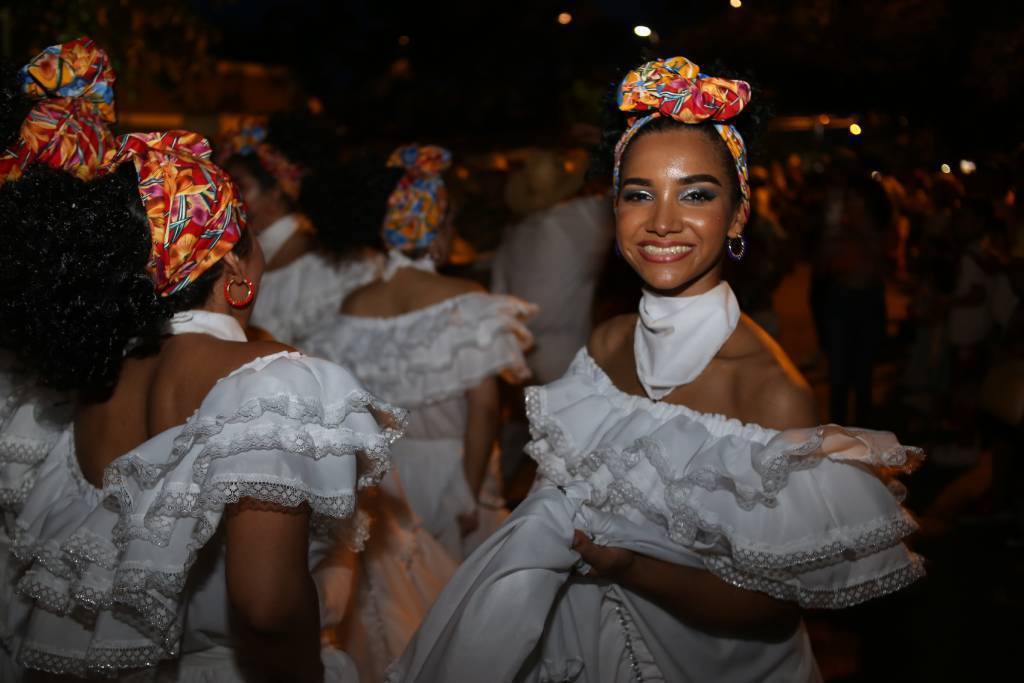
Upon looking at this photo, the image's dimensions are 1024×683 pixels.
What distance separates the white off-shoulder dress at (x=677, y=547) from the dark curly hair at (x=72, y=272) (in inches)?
39.9

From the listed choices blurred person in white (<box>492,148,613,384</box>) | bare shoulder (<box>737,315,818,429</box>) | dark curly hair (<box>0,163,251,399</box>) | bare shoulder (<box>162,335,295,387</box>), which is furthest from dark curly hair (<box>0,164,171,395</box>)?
blurred person in white (<box>492,148,613,384</box>)

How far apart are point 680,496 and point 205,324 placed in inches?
49.1

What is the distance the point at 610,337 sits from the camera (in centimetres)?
296

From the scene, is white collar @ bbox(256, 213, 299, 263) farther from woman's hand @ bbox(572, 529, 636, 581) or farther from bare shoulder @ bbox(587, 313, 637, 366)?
woman's hand @ bbox(572, 529, 636, 581)

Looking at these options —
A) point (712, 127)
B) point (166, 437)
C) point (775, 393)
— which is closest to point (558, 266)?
point (712, 127)

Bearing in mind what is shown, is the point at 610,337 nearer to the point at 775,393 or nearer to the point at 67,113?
the point at 775,393

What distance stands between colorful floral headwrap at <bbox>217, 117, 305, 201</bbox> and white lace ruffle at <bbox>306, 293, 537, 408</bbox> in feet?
4.81

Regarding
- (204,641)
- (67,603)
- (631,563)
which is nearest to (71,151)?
(67,603)

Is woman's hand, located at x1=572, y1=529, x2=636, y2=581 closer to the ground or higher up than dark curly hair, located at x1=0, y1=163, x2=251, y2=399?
closer to the ground

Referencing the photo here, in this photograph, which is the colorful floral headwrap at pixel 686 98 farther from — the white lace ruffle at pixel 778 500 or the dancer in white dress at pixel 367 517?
the dancer in white dress at pixel 367 517

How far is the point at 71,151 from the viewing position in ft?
8.10

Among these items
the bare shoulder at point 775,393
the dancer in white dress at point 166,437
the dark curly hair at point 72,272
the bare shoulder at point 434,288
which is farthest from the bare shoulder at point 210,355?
the bare shoulder at point 434,288

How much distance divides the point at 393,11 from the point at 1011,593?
3525 cm

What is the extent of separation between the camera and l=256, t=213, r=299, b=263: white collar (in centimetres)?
556
